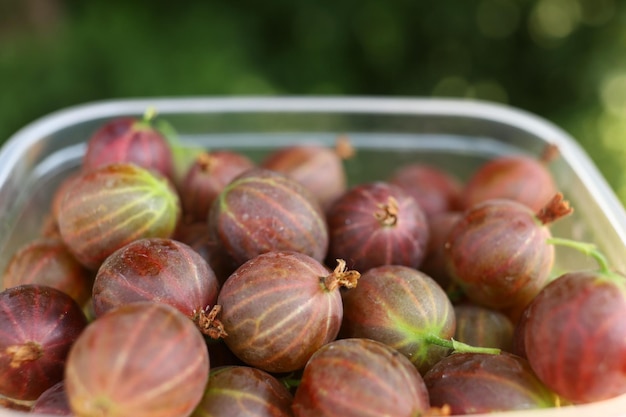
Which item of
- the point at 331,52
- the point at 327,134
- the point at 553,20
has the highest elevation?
the point at 553,20

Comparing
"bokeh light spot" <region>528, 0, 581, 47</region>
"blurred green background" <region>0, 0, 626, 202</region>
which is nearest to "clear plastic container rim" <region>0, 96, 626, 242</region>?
"blurred green background" <region>0, 0, 626, 202</region>

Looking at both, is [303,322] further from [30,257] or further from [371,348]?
[30,257]

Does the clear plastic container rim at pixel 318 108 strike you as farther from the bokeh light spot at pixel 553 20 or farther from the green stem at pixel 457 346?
the bokeh light spot at pixel 553 20

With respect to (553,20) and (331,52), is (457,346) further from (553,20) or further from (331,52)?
(553,20)

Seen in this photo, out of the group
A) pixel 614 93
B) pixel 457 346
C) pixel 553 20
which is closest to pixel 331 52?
pixel 553 20

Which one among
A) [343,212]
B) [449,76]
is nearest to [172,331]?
[343,212]

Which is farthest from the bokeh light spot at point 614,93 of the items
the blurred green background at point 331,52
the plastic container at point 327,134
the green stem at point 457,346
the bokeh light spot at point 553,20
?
the green stem at point 457,346

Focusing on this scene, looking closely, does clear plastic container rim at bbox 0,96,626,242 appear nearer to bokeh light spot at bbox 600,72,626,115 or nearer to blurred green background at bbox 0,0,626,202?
blurred green background at bbox 0,0,626,202

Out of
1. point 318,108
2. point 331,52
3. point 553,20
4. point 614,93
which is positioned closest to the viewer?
point 318,108
